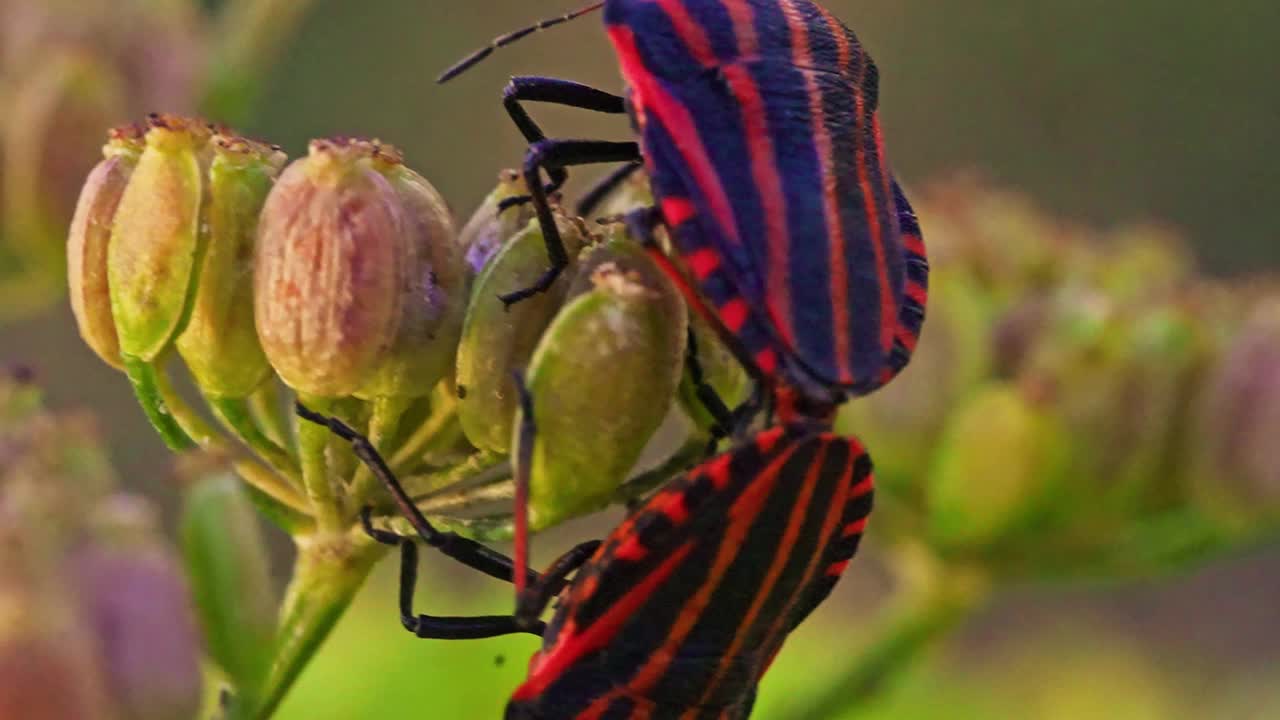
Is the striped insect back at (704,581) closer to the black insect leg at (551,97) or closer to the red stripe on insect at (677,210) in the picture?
the red stripe on insect at (677,210)

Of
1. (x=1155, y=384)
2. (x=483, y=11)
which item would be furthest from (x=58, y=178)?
(x=483, y=11)

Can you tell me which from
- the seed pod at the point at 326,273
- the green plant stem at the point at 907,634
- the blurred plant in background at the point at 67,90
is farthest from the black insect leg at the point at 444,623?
the blurred plant in background at the point at 67,90

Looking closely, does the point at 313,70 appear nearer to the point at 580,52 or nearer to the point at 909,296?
the point at 580,52

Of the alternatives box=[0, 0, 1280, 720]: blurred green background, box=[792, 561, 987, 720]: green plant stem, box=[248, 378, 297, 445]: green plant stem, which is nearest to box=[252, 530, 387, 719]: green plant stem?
box=[248, 378, 297, 445]: green plant stem

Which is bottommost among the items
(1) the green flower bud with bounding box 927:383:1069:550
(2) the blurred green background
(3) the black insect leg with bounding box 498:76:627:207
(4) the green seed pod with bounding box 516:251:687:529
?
(2) the blurred green background

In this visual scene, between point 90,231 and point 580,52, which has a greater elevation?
point 90,231

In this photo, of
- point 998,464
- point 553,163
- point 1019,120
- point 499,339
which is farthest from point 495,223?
point 1019,120

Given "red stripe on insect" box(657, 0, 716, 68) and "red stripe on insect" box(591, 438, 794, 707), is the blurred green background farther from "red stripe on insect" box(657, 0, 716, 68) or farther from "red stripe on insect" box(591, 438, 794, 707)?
"red stripe on insect" box(657, 0, 716, 68)
